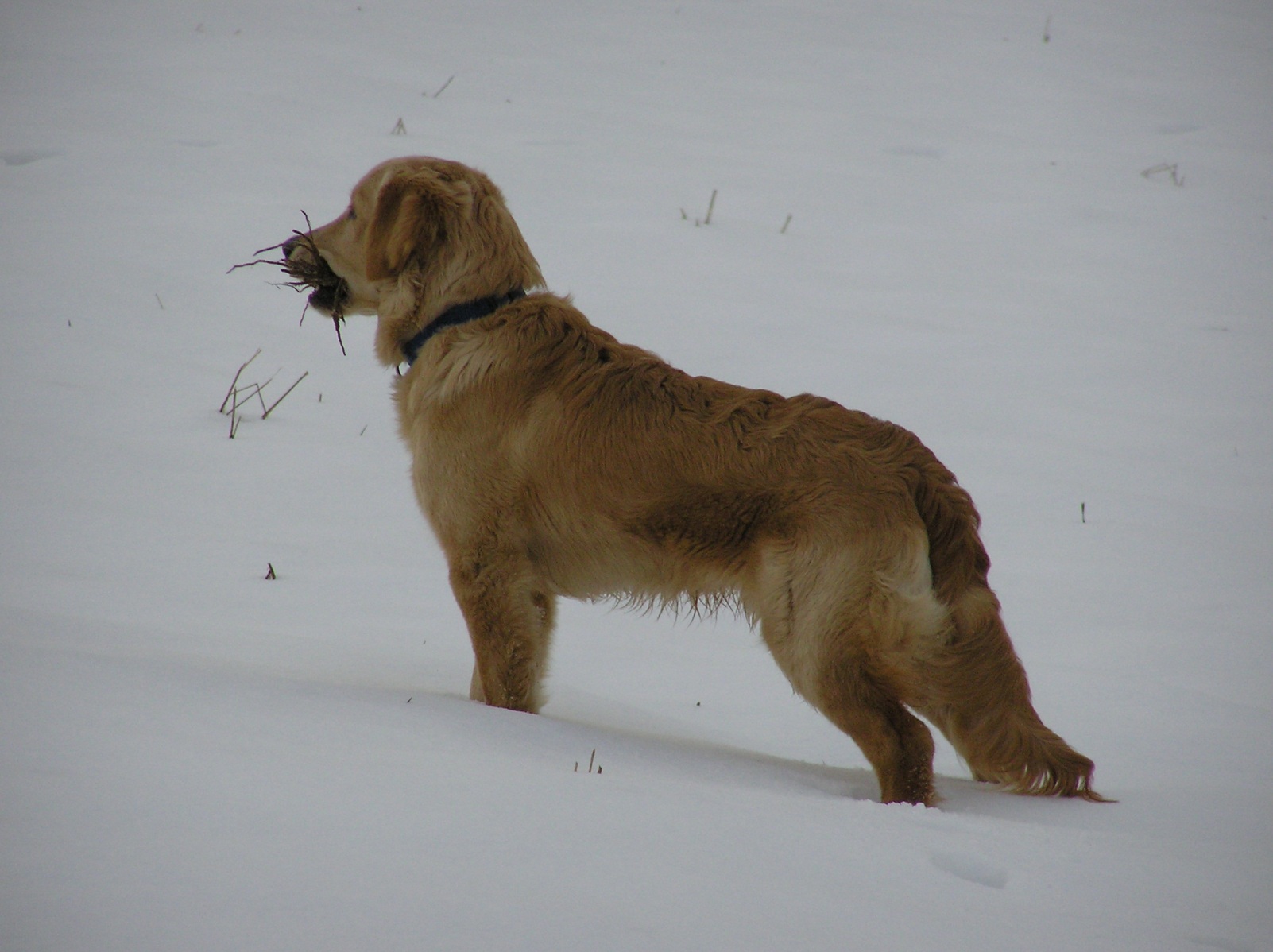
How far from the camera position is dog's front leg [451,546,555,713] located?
3.38 metres

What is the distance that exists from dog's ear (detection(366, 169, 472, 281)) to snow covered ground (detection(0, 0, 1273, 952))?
131 centimetres

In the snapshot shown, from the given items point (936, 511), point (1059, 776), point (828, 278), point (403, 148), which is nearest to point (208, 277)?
point (403, 148)

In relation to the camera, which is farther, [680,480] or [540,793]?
[680,480]

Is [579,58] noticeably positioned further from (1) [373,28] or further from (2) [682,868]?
(2) [682,868]

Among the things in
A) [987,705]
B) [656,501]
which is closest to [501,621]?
[656,501]

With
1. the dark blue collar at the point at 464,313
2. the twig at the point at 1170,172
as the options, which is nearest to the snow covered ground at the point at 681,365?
the twig at the point at 1170,172

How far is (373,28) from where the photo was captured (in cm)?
1177

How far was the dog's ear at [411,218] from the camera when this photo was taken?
11.8ft

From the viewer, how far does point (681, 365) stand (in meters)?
6.74

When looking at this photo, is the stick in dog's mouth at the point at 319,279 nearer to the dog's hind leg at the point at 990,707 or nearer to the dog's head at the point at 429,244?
the dog's head at the point at 429,244

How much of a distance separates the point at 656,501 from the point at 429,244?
3.83 feet

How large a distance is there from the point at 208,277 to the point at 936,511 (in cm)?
556

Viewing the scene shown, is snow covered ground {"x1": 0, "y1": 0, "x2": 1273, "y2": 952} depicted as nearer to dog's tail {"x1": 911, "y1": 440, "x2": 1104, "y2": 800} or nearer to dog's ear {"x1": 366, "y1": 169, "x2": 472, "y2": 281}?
dog's tail {"x1": 911, "y1": 440, "x2": 1104, "y2": 800}

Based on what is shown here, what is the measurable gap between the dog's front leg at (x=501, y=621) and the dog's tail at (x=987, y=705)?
1170 mm
